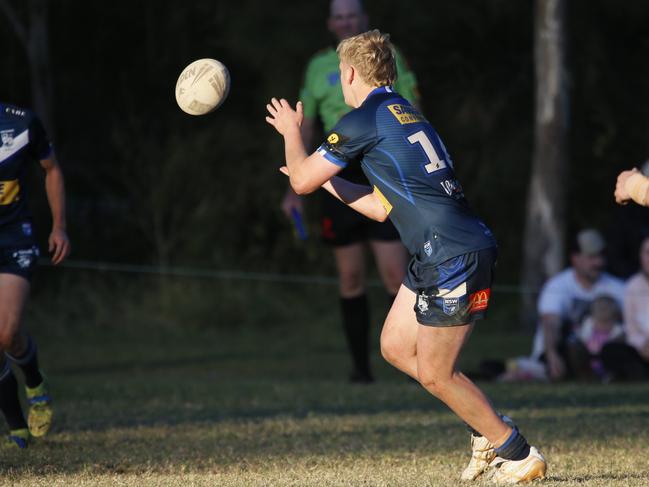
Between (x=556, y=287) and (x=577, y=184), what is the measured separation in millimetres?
5545

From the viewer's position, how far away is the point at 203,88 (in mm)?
5598

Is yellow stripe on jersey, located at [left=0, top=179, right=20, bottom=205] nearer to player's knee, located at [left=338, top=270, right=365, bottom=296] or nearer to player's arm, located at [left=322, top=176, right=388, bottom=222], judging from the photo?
player's arm, located at [left=322, top=176, right=388, bottom=222]

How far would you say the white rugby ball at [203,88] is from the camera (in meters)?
5.60

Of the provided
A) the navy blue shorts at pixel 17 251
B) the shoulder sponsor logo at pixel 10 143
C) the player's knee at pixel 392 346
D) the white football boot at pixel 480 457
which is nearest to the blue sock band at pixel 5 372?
the navy blue shorts at pixel 17 251

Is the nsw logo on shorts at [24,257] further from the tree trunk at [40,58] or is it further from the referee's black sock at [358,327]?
the tree trunk at [40,58]

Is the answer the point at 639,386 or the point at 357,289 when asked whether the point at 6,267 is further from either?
the point at 639,386

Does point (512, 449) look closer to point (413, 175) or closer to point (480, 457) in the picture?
point (480, 457)

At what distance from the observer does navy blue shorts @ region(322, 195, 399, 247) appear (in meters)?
8.45

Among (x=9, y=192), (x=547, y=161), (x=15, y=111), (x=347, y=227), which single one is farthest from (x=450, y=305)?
(x=547, y=161)

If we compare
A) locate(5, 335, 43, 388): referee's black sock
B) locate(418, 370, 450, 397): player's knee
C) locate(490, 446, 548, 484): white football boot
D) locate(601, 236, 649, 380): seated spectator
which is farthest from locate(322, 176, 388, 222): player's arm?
locate(601, 236, 649, 380): seated spectator

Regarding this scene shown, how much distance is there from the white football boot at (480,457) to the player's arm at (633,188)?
98cm

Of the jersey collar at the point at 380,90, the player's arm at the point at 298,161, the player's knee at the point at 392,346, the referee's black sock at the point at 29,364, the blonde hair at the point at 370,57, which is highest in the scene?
the blonde hair at the point at 370,57

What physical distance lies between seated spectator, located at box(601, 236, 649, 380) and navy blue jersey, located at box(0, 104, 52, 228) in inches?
189

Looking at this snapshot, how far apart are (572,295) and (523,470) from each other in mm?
5184
